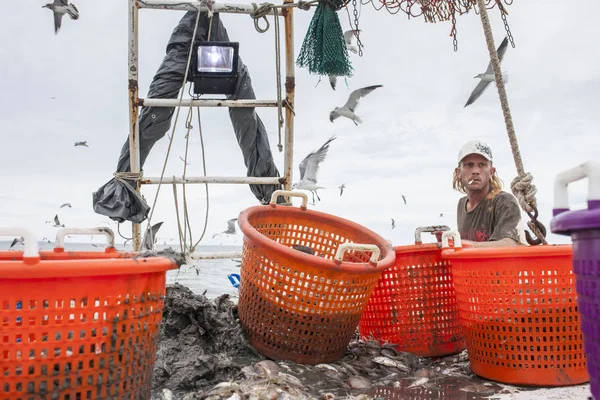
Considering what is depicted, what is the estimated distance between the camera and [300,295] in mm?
2594

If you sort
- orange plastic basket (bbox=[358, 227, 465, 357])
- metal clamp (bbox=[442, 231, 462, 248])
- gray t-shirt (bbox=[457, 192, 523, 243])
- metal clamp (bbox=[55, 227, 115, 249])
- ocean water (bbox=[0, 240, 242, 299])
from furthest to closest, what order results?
ocean water (bbox=[0, 240, 242, 299]), gray t-shirt (bbox=[457, 192, 523, 243]), orange plastic basket (bbox=[358, 227, 465, 357]), metal clamp (bbox=[442, 231, 462, 248]), metal clamp (bbox=[55, 227, 115, 249])

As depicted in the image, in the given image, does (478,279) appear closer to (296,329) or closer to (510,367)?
(510,367)

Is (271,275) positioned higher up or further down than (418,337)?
higher up

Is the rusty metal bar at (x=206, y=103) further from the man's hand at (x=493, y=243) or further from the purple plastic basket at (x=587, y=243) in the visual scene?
the purple plastic basket at (x=587, y=243)

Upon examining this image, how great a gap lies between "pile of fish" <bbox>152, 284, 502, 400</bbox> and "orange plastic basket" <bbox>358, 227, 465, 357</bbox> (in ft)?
0.40

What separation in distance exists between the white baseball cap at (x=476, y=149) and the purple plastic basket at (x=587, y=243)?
262 centimetres

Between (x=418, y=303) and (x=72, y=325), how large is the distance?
6.64ft

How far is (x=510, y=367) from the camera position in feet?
8.39

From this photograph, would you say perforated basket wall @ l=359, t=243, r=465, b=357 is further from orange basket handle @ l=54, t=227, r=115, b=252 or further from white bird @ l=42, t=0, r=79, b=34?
white bird @ l=42, t=0, r=79, b=34

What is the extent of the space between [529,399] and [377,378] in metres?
0.73

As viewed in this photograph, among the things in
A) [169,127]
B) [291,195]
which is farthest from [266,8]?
[291,195]

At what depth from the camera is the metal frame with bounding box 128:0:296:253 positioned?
446cm

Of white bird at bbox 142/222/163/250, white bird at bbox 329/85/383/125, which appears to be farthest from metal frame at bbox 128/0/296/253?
white bird at bbox 329/85/383/125

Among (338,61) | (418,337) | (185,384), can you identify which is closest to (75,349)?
(185,384)
